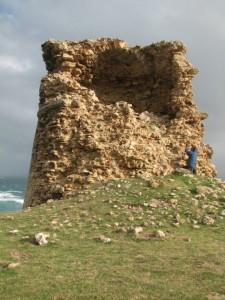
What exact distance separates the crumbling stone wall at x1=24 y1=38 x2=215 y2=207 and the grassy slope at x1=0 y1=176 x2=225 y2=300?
4.22 ft

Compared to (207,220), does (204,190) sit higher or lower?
higher

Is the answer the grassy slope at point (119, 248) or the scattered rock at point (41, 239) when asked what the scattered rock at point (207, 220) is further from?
the scattered rock at point (41, 239)

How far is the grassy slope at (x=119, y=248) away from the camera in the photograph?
770 centimetres

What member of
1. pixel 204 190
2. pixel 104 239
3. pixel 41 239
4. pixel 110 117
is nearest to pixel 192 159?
pixel 204 190

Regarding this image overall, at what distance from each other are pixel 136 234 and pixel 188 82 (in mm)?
9876

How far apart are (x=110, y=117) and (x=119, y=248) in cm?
753

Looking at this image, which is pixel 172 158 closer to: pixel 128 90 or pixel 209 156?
pixel 209 156

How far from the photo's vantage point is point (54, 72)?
62.7ft

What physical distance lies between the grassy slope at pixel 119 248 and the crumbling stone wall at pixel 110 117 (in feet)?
4.22

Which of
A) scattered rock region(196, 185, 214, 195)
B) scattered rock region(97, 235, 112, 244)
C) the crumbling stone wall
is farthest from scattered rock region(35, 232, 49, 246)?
scattered rock region(196, 185, 214, 195)

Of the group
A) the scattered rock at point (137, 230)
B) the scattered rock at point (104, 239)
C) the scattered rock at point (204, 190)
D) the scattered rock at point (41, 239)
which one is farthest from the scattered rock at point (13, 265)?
the scattered rock at point (204, 190)

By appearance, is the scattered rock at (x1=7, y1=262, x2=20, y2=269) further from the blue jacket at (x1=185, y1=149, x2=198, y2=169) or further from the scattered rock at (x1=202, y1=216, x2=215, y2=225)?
the blue jacket at (x1=185, y1=149, x2=198, y2=169)

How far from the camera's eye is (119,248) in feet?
32.9

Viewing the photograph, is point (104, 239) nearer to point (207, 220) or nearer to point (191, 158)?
point (207, 220)
